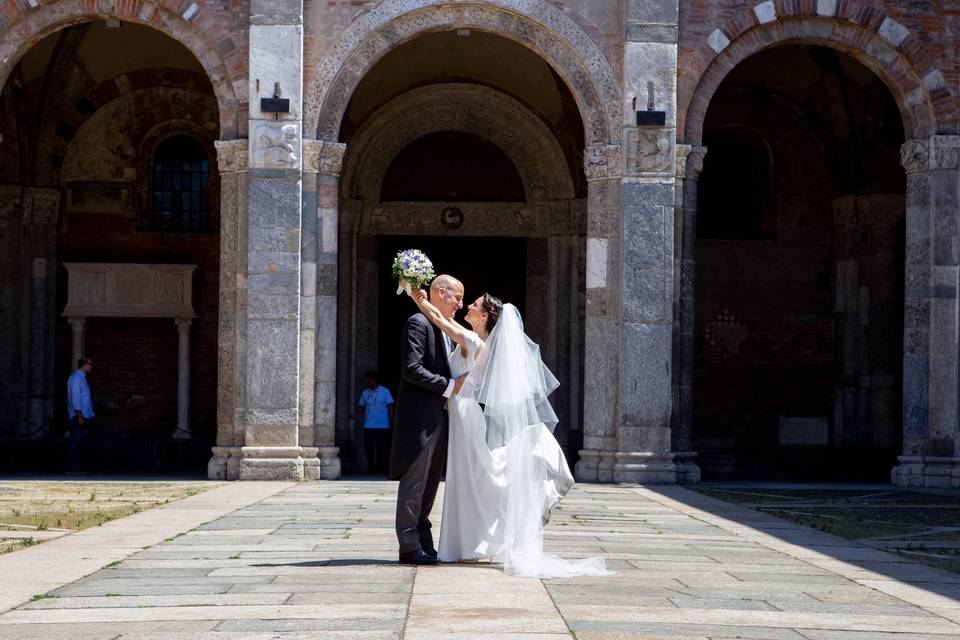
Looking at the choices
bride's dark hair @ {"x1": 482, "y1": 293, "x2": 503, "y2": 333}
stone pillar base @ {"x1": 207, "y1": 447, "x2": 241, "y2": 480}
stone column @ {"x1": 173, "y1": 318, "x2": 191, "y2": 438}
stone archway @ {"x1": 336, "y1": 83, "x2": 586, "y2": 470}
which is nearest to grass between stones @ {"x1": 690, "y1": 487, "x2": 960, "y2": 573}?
bride's dark hair @ {"x1": 482, "y1": 293, "x2": 503, "y2": 333}

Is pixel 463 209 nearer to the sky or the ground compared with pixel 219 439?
nearer to the sky

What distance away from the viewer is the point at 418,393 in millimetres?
8141

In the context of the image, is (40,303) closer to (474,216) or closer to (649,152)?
(474,216)

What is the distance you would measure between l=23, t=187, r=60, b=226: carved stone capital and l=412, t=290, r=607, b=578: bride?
12807 millimetres

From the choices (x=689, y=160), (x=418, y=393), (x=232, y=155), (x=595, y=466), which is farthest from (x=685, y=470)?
(x=418, y=393)

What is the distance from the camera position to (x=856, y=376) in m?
19.8

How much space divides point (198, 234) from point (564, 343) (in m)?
5.26

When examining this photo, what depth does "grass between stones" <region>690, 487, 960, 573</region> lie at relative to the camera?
31.5ft

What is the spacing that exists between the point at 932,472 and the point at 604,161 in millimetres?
4889

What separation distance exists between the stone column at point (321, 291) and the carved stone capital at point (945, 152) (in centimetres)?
639

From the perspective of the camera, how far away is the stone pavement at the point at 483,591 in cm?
565

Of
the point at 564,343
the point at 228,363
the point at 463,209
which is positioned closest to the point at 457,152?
the point at 463,209

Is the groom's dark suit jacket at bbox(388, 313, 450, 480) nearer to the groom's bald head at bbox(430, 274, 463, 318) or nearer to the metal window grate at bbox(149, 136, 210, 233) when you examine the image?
the groom's bald head at bbox(430, 274, 463, 318)

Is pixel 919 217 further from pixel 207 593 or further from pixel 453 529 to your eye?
pixel 207 593
